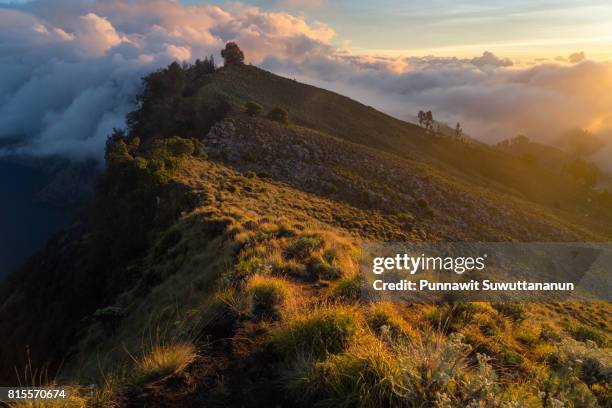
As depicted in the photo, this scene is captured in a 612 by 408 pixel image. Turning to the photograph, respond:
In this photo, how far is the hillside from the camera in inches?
169

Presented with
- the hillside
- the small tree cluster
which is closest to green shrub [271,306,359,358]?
the hillside

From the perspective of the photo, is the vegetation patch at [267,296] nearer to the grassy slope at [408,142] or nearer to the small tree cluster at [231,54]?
the grassy slope at [408,142]

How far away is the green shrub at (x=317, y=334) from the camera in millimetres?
4836

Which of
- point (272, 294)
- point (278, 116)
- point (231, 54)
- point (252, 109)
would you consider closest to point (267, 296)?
point (272, 294)

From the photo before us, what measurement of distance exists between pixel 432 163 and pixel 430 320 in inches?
2681

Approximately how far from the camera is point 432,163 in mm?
69875

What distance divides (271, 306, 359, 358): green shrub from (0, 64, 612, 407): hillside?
0.9 inches

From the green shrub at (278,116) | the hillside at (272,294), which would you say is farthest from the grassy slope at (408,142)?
the green shrub at (278,116)

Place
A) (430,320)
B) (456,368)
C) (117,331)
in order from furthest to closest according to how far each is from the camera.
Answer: (117,331)
(430,320)
(456,368)

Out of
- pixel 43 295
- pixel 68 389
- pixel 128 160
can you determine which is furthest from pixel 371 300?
pixel 43 295

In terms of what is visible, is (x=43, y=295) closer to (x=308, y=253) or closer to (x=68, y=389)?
(x=308, y=253)

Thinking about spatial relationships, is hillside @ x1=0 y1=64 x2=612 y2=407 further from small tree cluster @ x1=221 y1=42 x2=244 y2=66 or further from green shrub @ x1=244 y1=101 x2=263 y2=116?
small tree cluster @ x1=221 y1=42 x2=244 y2=66

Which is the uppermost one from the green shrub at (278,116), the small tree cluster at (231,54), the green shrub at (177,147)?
the small tree cluster at (231,54)

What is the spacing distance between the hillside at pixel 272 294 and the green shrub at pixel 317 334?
0.02m
